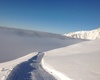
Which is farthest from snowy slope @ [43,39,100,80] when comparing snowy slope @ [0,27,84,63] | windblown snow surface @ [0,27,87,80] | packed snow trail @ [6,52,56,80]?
snowy slope @ [0,27,84,63]

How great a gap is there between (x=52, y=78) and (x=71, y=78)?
1.67m

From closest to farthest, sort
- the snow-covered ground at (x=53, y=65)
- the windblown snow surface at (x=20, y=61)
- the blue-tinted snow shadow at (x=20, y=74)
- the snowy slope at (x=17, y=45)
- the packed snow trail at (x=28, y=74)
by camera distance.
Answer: the blue-tinted snow shadow at (x=20, y=74), the packed snow trail at (x=28, y=74), the snow-covered ground at (x=53, y=65), the windblown snow surface at (x=20, y=61), the snowy slope at (x=17, y=45)

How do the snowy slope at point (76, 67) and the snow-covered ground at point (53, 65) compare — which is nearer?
the snowy slope at point (76, 67)

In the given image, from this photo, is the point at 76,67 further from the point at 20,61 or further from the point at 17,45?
the point at 17,45

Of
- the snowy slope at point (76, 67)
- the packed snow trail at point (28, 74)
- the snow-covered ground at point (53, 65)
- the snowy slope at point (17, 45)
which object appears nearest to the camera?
the packed snow trail at point (28, 74)

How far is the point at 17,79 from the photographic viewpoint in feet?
45.6

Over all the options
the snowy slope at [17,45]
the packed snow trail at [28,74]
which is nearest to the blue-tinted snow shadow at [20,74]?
the packed snow trail at [28,74]

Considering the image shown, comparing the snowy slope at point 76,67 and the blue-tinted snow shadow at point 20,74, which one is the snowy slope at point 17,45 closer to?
the snowy slope at point 76,67

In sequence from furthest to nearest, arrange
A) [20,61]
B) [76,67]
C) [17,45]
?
1. [17,45]
2. [20,61]
3. [76,67]

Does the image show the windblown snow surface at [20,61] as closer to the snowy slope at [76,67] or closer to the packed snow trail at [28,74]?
the packed snow trail at [28,74]

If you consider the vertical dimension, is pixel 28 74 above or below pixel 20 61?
above

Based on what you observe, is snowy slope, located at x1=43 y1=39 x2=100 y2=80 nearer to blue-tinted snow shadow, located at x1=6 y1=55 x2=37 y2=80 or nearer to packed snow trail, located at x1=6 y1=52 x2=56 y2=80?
packed snow trail, located at x1=6 y1=52 x2=56 y2=80

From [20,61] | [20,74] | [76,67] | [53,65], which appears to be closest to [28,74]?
[20,74]

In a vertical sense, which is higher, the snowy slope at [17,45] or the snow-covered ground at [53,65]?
the snow-covered ground at [53,65]
